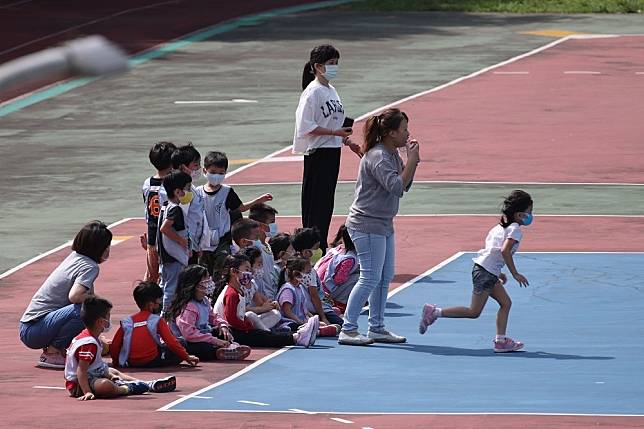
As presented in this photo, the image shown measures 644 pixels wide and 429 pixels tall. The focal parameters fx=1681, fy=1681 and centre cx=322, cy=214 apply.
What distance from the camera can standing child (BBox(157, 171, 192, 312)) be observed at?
15172mm

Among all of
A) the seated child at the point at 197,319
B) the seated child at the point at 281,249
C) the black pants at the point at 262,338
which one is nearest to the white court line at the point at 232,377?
the black pants at the point at 262,338

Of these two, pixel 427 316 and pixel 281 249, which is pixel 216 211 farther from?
pixel 427 316

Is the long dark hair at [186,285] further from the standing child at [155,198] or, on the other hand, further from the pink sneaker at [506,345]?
the pink sneaker at [506,345]

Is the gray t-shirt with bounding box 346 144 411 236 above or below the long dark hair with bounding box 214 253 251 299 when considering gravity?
above

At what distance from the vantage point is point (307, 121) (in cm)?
1734

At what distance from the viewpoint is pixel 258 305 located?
1530 cm

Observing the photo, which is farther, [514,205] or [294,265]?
[294,265]

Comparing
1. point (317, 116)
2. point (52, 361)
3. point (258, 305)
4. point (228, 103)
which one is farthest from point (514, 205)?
point (228, 103)

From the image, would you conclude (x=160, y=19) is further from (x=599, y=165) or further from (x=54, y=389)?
(x=54, y=389)

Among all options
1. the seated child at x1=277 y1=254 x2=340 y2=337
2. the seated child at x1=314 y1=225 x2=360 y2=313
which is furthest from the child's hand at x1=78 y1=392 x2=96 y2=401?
the seated child at x1=314 y1=225 x2=360 y2=313

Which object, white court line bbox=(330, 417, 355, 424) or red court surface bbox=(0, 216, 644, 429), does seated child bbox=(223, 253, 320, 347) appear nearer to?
red court surface bbox=(0, 216, 644, 429)

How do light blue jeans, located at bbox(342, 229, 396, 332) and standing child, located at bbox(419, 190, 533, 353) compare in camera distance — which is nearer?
standing child, located at bbox(419, 190, 533, 353)

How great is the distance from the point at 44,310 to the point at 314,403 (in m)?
2.93

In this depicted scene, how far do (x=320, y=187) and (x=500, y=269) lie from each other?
3.36 metres
